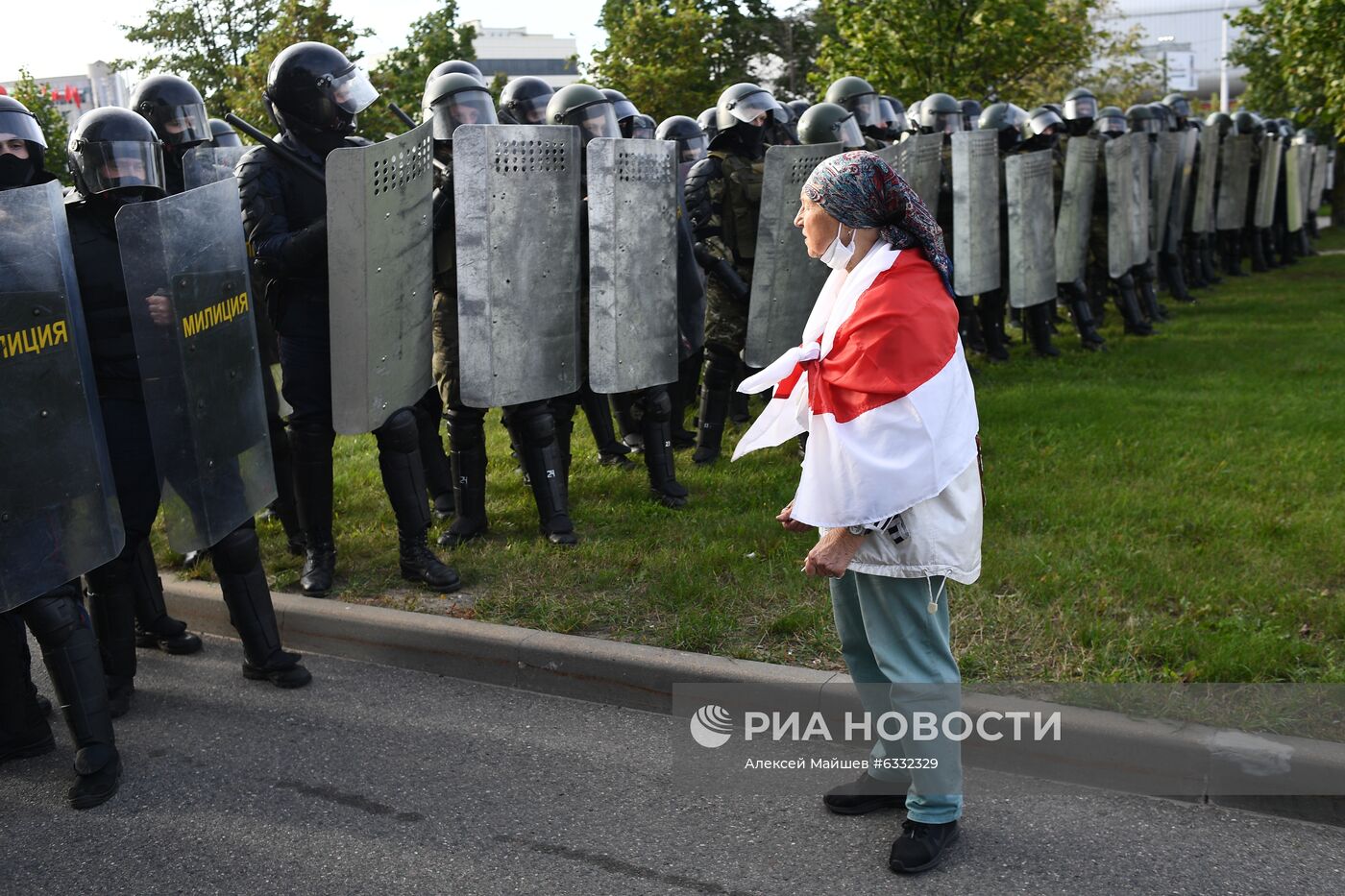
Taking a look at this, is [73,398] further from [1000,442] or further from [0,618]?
[1000,442]

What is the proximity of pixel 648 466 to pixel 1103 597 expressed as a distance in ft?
8.10

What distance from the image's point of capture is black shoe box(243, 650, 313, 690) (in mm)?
4398

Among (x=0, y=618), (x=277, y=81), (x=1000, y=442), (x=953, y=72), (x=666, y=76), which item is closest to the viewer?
(x=0, y=618)

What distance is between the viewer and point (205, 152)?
5875mm

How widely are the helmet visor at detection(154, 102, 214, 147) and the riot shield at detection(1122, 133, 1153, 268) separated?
24.2 ft

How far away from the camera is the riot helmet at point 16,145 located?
3.66m

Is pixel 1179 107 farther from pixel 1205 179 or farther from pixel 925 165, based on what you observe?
pixel 925 165

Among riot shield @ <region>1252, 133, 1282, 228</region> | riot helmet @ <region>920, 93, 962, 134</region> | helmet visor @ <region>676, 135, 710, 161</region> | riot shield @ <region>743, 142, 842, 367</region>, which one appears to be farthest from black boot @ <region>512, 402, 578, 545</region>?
riot shield @ <region>1252, 133, 1282, 228</region>

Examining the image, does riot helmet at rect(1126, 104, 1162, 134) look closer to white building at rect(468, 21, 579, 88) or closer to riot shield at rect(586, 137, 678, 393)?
riot shield at rect(586, 137, 678, 393)

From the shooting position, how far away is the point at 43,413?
3.42 metres

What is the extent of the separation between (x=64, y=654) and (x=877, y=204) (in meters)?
2.58

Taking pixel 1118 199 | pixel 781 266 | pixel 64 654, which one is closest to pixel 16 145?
pixel 64 654

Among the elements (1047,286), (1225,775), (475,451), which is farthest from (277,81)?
(1047,286)

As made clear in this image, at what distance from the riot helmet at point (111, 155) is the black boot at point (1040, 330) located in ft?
24.7
